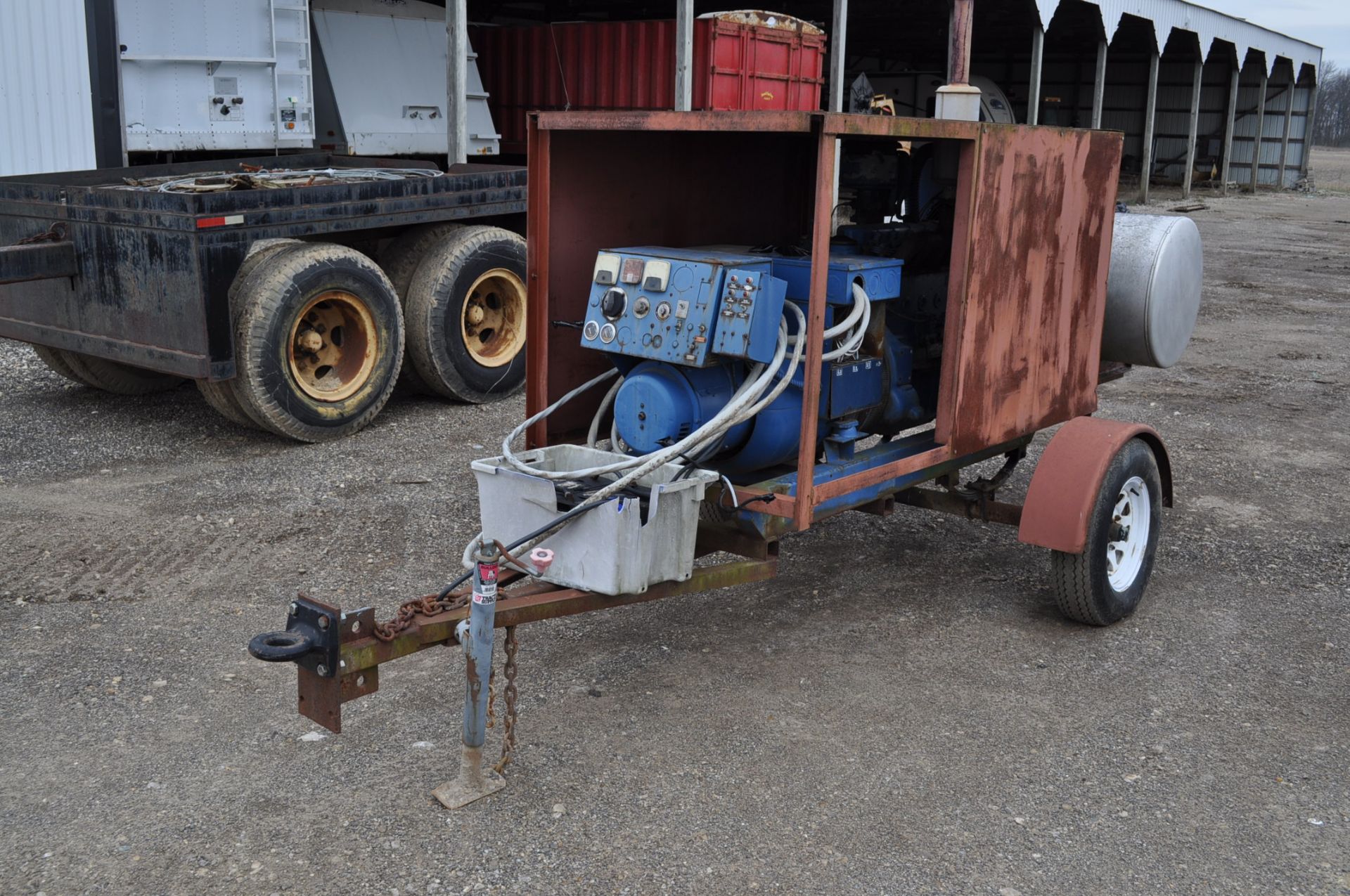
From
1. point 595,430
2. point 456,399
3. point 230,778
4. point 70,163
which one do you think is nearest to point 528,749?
point 230,778

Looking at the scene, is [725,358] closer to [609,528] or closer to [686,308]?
[686,308]

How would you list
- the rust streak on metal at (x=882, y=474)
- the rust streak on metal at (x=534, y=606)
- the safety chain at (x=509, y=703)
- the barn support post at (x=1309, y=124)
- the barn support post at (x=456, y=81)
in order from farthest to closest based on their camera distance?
the barn support post at (x=1309, y=124)
the barn support post at (x=456, y=81)
the rust streak on metal at (x=882, y=474)
the safety chain at (x=509, y=703)
the rust streak on metal at (x=534, y=606)

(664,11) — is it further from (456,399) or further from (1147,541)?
(1147,541)

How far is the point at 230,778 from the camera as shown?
3.55 meters

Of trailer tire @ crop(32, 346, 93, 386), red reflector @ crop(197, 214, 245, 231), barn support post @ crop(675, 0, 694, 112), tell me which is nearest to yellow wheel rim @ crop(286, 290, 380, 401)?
red reflector @ crop(197, 214, 245, 231)

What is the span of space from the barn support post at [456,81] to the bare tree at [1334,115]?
8497 centimetres

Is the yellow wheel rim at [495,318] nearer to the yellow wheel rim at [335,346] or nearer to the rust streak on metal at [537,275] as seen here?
the yellow wheel rim at [335,346]

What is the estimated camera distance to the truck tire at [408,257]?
305 inches

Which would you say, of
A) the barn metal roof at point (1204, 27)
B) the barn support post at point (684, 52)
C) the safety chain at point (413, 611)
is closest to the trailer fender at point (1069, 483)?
the safety chain at point (413, 611)

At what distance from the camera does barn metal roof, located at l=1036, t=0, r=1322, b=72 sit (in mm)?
22234

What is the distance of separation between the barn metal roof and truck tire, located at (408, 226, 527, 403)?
14383 mm

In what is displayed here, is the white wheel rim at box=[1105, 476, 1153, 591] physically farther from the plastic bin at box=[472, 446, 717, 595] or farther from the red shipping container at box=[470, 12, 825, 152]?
the red shipping container at box=[470, 12, 825, 152]

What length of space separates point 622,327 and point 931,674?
161 cm

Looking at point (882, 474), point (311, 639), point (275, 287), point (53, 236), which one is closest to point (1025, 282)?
point (882, 474)
